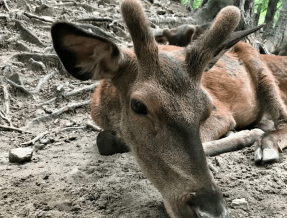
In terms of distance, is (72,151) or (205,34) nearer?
(205,34)

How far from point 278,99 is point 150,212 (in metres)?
3.92

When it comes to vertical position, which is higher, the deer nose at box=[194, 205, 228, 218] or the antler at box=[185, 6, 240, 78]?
the antler at box=[185, 6, 240, 78]

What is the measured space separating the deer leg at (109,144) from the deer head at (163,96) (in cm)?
77

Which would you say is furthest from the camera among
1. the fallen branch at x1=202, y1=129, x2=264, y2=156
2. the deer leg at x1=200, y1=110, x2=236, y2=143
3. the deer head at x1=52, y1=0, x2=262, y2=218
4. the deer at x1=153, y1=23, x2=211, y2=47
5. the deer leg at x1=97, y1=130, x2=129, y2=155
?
the deer at x1=153, y1=23, x2=211, y2=47

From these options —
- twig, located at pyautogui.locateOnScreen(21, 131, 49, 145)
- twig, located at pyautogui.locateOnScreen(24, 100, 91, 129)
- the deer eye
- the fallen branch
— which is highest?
the deer eye

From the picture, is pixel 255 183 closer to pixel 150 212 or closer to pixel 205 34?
pixel 150 212

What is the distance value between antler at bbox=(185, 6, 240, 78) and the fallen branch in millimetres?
1624

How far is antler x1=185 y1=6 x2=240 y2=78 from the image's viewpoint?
10.2 ft

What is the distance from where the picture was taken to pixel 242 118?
5668mm

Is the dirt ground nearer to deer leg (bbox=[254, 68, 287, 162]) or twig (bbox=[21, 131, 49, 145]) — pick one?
twig (bbox=[21, 131, 49, 145])

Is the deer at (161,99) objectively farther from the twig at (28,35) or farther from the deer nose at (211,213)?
the twig at (28,35)

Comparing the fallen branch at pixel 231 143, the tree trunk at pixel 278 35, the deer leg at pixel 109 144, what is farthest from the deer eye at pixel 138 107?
the tree trunk at pixel 278 35

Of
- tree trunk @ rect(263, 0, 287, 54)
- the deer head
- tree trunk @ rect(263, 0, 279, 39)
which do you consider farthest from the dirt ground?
tree trunk @ rect(263, 0, 279, 39)

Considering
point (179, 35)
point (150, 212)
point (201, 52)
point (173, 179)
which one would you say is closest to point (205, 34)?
point (201, 52)
